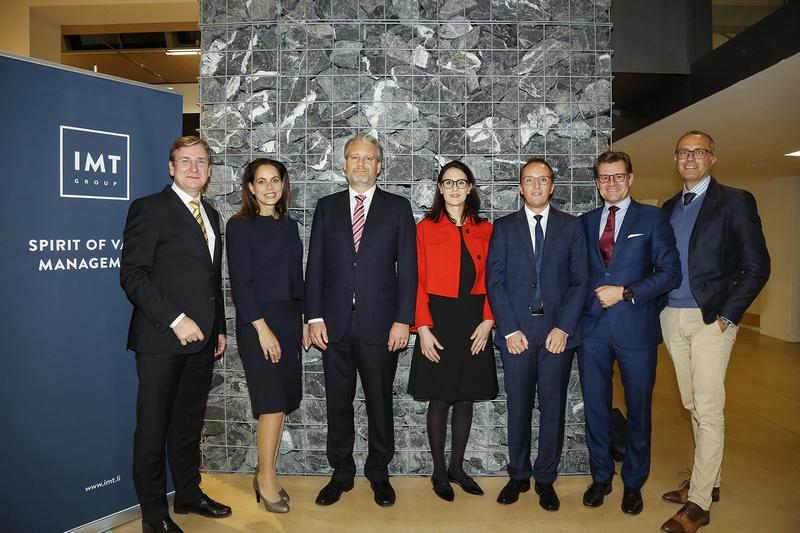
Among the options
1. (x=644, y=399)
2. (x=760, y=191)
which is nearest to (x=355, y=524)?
(x=644, y=399)

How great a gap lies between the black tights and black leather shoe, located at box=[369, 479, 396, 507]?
0.28m

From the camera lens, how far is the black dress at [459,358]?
280cm

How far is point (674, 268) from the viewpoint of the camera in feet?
8.65

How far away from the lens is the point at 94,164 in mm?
2492

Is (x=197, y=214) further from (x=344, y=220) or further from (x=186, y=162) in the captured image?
(x=344, y=220)

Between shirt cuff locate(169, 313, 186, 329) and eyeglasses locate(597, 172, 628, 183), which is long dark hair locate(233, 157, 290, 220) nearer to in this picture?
shirt cuff locate(169, 313, 186, 329)

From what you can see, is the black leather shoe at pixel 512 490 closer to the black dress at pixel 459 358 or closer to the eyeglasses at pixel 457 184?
the black dress at pixel 459 358

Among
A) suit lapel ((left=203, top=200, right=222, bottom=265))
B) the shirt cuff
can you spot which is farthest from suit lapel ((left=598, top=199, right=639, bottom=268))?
the shirt cuff

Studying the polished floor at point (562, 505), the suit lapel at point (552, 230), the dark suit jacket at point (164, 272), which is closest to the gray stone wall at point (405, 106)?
the polished floor at point (562, 505)

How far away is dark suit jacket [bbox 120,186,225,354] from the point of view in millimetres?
2359

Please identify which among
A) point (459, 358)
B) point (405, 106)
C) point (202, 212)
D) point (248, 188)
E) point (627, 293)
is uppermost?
point (405, 106)

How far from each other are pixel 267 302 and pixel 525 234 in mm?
1446

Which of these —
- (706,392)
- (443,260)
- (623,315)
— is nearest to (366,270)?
(443,260)

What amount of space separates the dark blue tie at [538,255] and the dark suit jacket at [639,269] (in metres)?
0.30
